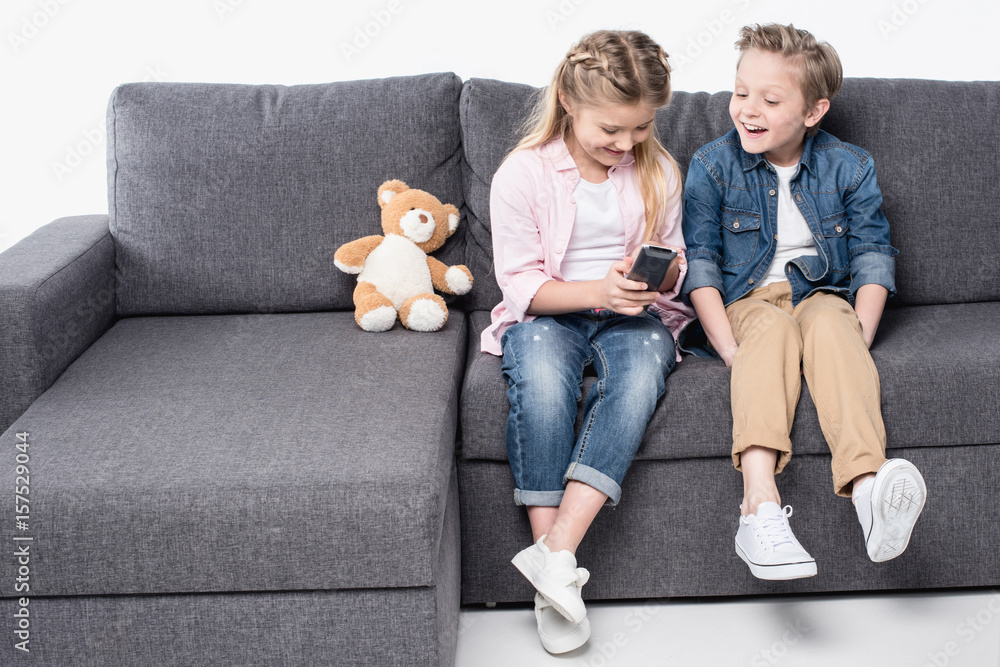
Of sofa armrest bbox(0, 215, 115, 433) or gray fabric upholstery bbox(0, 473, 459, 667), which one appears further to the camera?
sofa armrest bbox(0, 215, 115, 433)

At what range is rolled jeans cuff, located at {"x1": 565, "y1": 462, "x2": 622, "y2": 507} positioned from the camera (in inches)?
56.4

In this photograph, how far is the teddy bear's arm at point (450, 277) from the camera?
1.90 m

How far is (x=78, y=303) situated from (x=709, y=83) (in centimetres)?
164

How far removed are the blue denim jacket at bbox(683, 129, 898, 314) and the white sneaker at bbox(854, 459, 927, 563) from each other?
0.49m

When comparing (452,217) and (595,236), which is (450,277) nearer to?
(452,217)

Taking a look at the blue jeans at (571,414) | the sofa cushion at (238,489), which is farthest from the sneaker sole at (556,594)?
the sofa cushion at (238,489)

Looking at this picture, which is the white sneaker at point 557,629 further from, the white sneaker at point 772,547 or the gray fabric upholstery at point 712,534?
the white sneaker at point 772,547

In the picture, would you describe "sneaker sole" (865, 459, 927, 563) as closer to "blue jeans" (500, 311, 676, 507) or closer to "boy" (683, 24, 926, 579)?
"boy" (683, 24, 926, 579)

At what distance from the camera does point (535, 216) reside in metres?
1.67

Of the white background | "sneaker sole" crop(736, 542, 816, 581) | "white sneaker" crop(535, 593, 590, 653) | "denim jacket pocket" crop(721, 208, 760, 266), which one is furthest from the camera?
the white background

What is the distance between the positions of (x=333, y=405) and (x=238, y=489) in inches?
10.6

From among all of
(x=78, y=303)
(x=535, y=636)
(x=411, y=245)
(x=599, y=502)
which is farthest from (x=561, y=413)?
(x=78, y=303)

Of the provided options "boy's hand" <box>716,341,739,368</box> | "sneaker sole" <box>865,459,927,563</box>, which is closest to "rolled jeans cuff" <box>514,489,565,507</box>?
"boy's hand" <box>716,341,739,368</box>

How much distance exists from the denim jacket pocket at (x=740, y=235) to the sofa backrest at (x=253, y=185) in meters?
0.63
